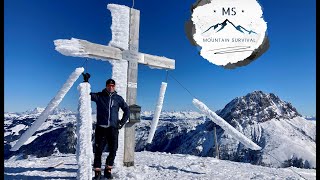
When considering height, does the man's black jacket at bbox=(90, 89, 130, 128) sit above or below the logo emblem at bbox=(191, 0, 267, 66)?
A: below

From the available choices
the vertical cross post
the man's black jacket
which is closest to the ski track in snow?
the vertical cross post

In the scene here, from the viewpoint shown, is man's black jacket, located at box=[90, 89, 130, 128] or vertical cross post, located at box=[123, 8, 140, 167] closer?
man's black jacket, located at box=[90, 89, 130, 128]

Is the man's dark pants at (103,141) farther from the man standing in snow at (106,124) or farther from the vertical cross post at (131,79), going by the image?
the vertical cross post at (131,79)

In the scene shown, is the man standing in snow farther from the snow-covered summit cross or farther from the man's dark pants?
the snow-covered summit cross

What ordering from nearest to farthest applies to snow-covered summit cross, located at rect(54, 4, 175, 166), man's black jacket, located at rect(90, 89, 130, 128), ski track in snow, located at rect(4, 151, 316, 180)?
man's black jacket, located at rect(90, 89, 130, 128)
ski track in snow, located at rect(4, 151, 316, 180)
snow-covered summit cross, located at rect(54, 4, 175, 166)

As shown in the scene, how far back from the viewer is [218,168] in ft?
27.2

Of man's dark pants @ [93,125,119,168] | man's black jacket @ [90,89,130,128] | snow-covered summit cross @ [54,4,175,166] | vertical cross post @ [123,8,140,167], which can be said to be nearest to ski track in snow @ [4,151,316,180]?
vertical cross post @ [123,8,140,167]

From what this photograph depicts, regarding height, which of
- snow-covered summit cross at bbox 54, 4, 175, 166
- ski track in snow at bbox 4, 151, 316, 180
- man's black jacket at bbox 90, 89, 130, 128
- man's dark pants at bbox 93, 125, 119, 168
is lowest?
ski track in snow at bbox 4, 151, 316, 180

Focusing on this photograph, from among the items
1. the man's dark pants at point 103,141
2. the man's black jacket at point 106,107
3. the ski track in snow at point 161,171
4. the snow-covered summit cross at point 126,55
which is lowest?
the ski track in snow at point 161,171

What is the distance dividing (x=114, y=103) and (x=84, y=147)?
42.5 inches

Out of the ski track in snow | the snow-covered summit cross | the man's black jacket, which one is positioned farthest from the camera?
the snow-covered summit cross

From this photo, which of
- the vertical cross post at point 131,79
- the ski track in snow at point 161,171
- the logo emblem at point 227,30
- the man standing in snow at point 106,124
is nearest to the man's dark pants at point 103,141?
the man standing in snow at point 106,124

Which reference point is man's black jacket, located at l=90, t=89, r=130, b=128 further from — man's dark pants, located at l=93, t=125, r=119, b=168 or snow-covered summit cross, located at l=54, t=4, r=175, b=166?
snow-covered summit cross, located at l=54, t=4, r=175, b=166
